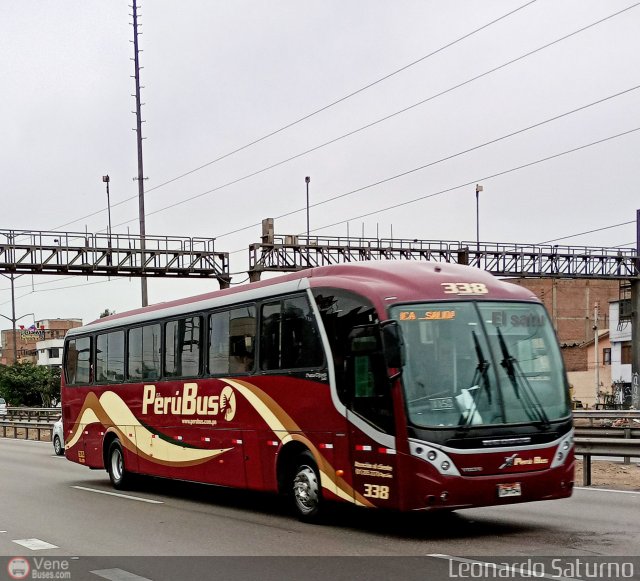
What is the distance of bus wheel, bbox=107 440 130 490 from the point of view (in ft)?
62.1

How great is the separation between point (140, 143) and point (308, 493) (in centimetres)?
4320

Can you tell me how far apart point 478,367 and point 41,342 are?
144699 millimetres

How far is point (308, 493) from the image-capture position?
496 inches

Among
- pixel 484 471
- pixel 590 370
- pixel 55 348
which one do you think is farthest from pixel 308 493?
pixel 55 348

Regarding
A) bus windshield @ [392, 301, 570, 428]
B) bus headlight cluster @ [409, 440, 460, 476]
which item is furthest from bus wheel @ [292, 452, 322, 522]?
bus windshield @ [392, 301, 570, 428]

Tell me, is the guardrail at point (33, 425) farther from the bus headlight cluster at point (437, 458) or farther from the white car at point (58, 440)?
the bus headlight cluster at point (437, 458)

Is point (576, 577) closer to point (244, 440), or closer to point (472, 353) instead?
point (472, 353)

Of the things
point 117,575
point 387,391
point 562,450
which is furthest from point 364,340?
point 117,575

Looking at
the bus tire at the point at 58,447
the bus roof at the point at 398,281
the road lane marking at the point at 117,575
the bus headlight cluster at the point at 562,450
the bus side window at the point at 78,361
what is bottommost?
the bus tire at the point at 58,447

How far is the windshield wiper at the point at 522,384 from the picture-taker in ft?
36.6

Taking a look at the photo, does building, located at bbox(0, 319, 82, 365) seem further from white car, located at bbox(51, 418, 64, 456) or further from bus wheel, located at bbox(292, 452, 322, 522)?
bus wheel, located at bbox(292, 452, 322, 522)

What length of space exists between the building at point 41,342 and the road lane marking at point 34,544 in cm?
13080

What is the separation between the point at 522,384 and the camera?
1122 centimetres

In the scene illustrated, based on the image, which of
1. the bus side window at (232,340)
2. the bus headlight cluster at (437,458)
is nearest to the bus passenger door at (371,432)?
the bus headlight cluster at (437,458)
